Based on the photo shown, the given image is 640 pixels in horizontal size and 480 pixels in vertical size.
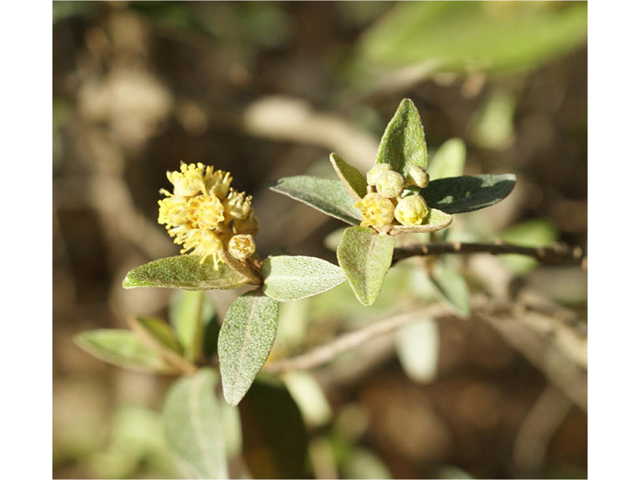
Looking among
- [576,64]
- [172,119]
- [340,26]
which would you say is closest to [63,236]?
[172,119]

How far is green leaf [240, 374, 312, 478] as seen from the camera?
1153 mm

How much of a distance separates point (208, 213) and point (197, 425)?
51 cm

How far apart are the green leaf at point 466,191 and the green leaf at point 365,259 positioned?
4.9 inches

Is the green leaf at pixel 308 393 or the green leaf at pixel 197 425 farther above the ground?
the green leaf at pixel 197 425

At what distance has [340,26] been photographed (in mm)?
3098

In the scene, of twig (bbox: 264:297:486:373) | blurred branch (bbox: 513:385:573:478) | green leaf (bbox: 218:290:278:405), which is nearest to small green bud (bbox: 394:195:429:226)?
green leaf (bbox: 218:290:278:405)

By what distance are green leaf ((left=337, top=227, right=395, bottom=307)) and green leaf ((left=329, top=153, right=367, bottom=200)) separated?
0.07 m

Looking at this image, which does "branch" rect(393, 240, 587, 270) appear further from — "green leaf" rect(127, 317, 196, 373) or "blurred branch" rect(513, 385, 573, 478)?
"blurred branch" rect(513, 385, 573, 478)

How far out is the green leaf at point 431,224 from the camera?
75 centimetres

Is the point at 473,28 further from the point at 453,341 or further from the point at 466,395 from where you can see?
the point at 466,395

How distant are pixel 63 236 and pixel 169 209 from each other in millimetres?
2338

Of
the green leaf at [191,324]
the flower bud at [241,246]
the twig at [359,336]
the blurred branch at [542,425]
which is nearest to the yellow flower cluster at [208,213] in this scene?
the flower bud at [241,246]

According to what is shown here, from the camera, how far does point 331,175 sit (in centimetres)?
233

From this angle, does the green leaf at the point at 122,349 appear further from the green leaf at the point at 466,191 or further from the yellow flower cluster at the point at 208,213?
the green leaf at the point at 466,191
